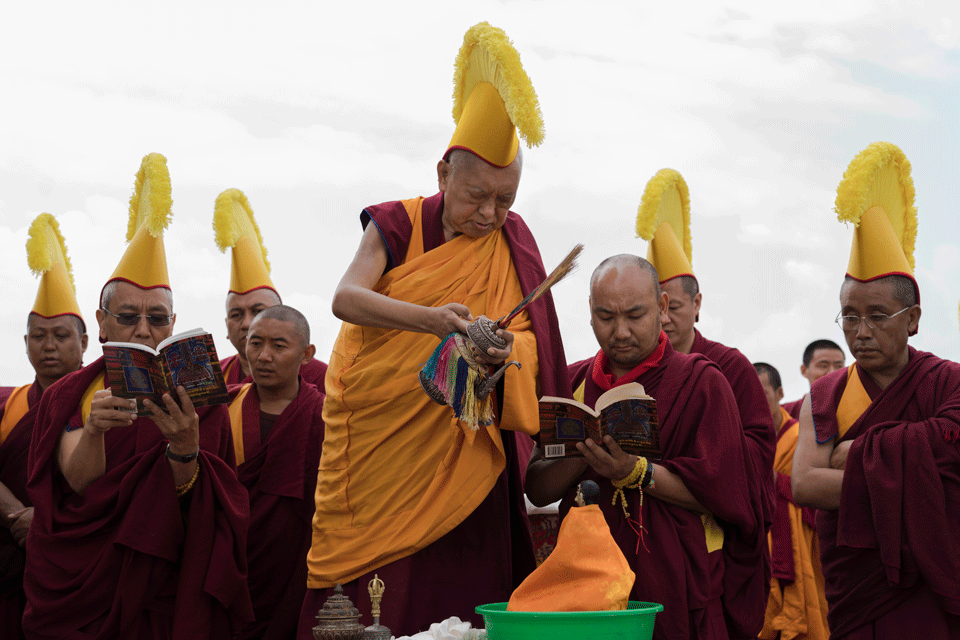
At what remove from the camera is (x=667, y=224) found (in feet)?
19.3

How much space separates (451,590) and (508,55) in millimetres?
1997

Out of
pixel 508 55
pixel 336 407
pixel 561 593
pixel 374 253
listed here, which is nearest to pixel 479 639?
pixel 561 593

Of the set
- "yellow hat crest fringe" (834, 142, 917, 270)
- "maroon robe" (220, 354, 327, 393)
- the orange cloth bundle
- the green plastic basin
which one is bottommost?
the green plastic basin

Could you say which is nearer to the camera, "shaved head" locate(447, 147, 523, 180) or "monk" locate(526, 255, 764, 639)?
"monk" locate(526, 255, 764, 639)

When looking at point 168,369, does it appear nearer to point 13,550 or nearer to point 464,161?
point 464,161

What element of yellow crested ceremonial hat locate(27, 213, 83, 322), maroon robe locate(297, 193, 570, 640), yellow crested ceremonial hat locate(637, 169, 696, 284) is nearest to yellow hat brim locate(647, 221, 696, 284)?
yellow crested ceremonial hat locate(637, 169, 696, 284)

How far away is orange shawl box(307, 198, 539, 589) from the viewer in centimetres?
345

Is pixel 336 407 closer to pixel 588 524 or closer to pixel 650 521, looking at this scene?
pixel 650 521

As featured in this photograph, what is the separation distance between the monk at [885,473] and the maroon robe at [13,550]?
12.8 ft

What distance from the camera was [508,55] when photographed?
3.54 metres

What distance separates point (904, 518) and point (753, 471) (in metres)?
0.76

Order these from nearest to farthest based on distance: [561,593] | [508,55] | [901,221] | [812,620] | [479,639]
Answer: [561,593]
[479,639]
[508,55]
[901,221]
[812,620]

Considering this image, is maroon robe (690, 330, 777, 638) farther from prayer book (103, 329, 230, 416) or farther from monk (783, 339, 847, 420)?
monk (783, 339, 847, 420)

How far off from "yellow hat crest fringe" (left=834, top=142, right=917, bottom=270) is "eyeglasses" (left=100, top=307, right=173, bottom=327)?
10.8 ft
